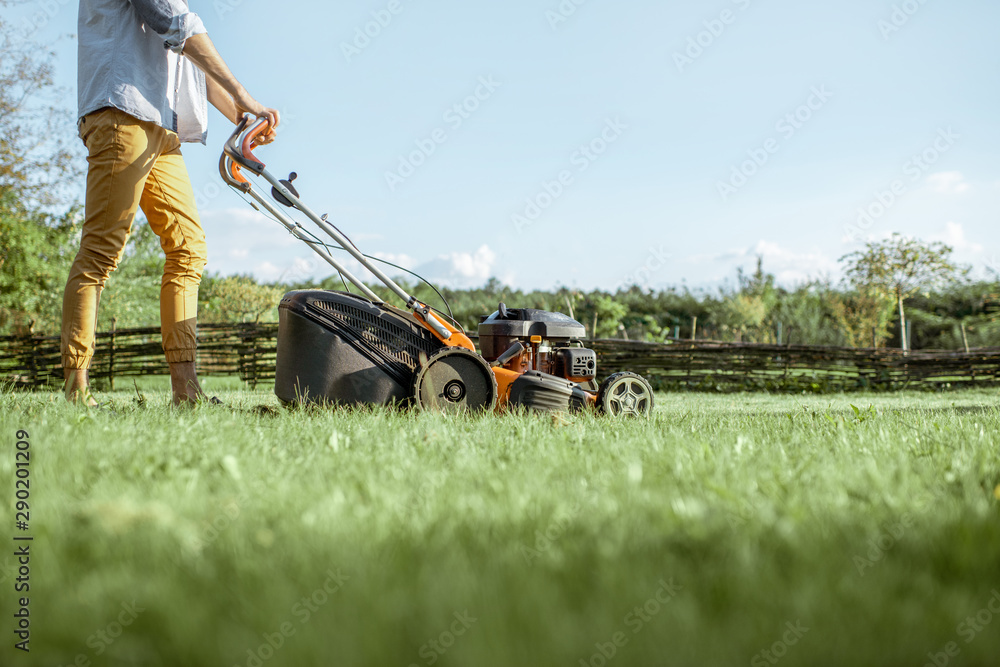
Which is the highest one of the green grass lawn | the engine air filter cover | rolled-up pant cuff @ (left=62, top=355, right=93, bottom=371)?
the engine air filter cover

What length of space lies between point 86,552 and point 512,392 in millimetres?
2298

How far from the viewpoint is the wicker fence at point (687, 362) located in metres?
8.91

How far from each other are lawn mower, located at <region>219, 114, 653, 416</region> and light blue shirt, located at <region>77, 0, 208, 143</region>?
0.33 meters

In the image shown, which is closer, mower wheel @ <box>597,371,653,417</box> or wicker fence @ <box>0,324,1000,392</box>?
mower wheel @ <box>597,371,653,417</box>

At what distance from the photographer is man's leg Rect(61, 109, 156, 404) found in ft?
9.61

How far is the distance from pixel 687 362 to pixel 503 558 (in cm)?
890

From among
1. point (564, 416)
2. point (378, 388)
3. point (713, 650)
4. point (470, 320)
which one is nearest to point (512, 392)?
point (564, 416)

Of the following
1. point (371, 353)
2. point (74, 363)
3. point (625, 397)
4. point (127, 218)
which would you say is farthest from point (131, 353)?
point (625, 397)

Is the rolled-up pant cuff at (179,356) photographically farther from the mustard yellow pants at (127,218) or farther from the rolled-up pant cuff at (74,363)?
the rolled-up pant cuff at (74,363)

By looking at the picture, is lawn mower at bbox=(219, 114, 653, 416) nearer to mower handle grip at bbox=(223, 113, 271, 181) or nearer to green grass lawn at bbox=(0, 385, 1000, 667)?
mower handle grip at bbox=(223, 113, 271, 181)

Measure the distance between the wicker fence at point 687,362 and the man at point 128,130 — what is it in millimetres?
5850

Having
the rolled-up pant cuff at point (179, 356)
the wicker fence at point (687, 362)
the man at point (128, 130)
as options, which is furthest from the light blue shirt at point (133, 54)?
the wicker fence at point (687, 362)

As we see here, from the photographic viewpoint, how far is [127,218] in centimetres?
302

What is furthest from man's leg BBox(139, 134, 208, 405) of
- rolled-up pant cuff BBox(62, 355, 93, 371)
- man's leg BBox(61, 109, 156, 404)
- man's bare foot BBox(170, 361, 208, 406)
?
rolled-up pant cuff BBox(62, 355, 93, 371)
